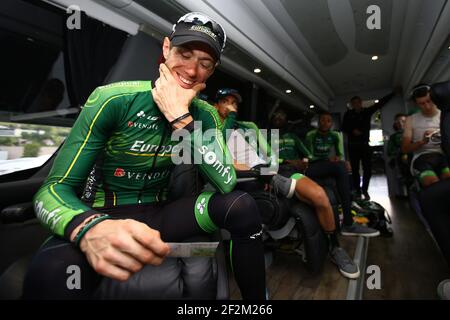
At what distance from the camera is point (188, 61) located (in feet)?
3.18

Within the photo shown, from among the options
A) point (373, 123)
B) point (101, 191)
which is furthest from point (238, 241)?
point (373, 123)

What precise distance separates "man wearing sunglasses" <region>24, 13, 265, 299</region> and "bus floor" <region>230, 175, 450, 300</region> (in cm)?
77


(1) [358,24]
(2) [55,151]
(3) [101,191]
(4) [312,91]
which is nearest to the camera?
(3) [101,191]

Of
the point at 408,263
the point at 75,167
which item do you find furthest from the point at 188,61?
the point at 408,263

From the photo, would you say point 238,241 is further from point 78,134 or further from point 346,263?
point 346,263

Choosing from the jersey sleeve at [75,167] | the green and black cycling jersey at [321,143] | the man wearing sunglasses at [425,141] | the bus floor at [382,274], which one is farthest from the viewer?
the green and black cycling jersey at [321,143]

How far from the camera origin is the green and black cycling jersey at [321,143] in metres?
3.20

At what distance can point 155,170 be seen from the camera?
102 centimetres

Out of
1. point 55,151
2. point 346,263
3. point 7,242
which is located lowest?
point 346,263

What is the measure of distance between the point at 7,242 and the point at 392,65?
A: 5930mm

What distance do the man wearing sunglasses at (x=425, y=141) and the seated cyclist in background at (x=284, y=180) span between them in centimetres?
108

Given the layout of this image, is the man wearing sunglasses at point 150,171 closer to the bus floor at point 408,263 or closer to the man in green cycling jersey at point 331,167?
the bus floor at point 408,263

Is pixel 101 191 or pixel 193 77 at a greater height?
pixel 193 77

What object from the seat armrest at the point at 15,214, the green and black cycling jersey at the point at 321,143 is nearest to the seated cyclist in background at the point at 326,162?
the green and black cycling jersey at the point at 321,143
